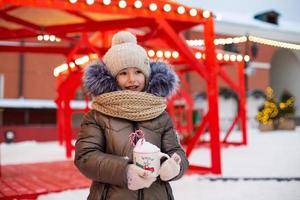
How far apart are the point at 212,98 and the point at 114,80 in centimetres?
327

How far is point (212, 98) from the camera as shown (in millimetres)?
5258

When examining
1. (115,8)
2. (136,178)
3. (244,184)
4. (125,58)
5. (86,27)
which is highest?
(86,27)

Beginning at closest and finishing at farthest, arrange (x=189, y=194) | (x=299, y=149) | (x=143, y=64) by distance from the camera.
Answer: (x=143, y=64) < (x=189, y=194) < (x=299, y=149)

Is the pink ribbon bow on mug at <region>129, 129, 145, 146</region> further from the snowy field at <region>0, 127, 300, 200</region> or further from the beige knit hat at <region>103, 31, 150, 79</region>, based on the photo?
the snowy field at <region>0, 127, 300, 200</region>

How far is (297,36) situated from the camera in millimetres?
4145

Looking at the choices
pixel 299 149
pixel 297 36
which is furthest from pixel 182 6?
pixel 299 149

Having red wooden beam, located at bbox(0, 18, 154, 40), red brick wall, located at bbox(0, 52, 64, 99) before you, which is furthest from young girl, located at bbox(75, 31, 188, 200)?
red brick wall, located at bbox(0, 52, 64, 99)

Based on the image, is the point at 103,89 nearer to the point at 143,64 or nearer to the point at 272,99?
the point at 143,64

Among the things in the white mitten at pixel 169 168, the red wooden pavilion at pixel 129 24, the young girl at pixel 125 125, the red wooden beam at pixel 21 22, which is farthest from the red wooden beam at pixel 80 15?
the white mitten at pixel 169 168

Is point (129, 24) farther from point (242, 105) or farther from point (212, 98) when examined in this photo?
point (242, 105)

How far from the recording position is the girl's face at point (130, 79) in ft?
7.14

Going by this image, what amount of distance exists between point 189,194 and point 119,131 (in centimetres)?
222

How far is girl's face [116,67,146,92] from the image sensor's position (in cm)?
218

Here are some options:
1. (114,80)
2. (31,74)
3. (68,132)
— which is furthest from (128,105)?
(31,74)
